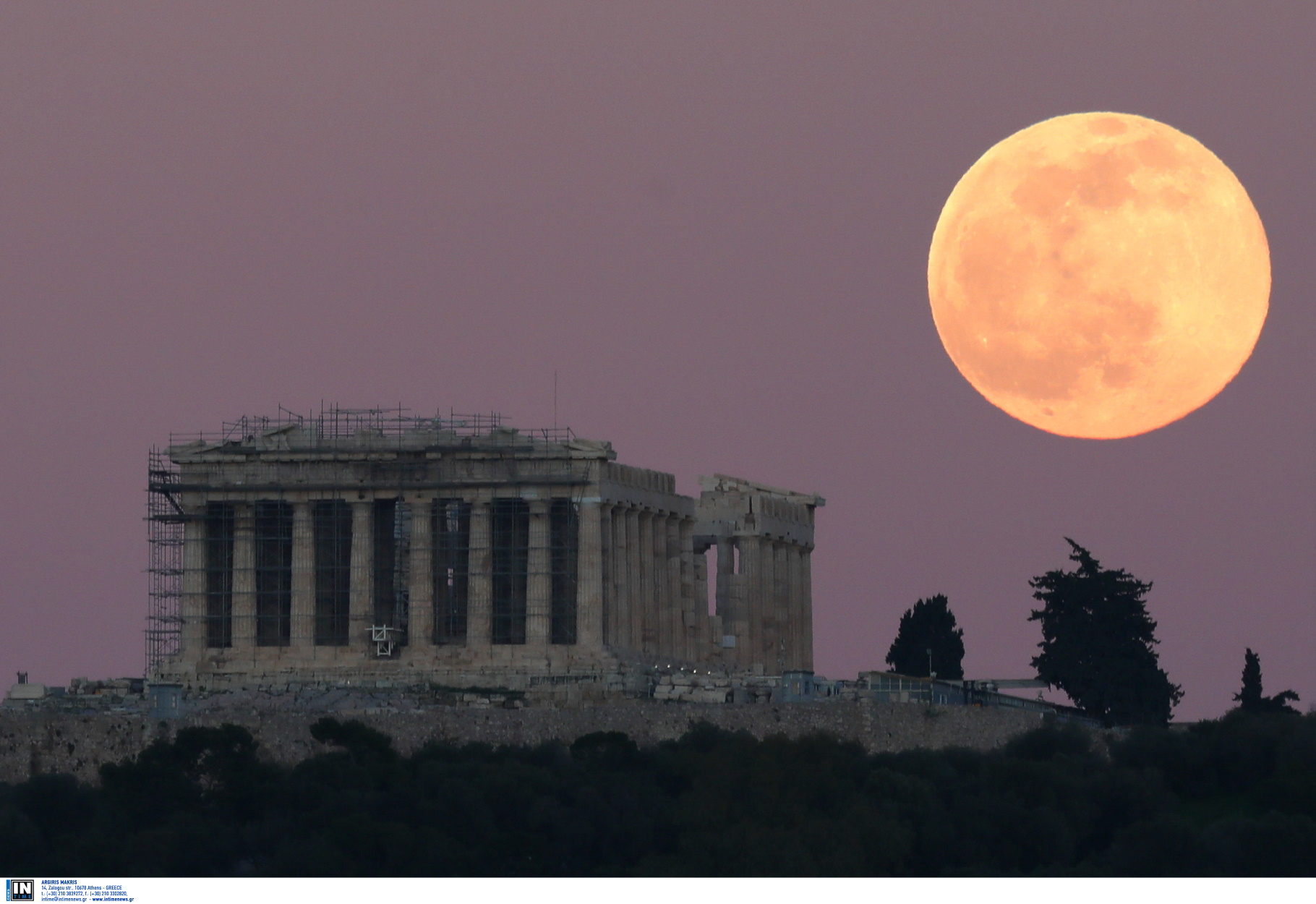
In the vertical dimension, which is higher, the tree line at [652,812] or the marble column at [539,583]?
the marble column at [539,583]

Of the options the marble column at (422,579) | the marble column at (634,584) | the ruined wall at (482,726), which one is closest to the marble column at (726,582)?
the marble column at (634,584)

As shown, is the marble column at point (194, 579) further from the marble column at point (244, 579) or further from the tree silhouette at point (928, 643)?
the tree silhouette at point (928, 643)

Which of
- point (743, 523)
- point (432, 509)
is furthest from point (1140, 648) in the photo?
point (432, 509)

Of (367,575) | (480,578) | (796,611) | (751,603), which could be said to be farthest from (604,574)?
(796,611)

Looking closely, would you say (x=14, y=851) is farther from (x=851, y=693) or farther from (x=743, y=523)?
(x=743, y=523)

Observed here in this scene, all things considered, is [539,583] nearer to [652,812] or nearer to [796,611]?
[796,611]

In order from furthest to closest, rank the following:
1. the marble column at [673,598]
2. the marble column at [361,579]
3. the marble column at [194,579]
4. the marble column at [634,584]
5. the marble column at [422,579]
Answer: the marble column at [673,598]
the marble column at [634,584]
the marble column at [194,579]
the marble column at [361,579]
the marble column at [422,579]

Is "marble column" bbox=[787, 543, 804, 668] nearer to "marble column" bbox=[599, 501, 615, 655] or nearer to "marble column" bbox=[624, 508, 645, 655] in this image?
"marble column" bbox=[624, 508, 645, 655]
